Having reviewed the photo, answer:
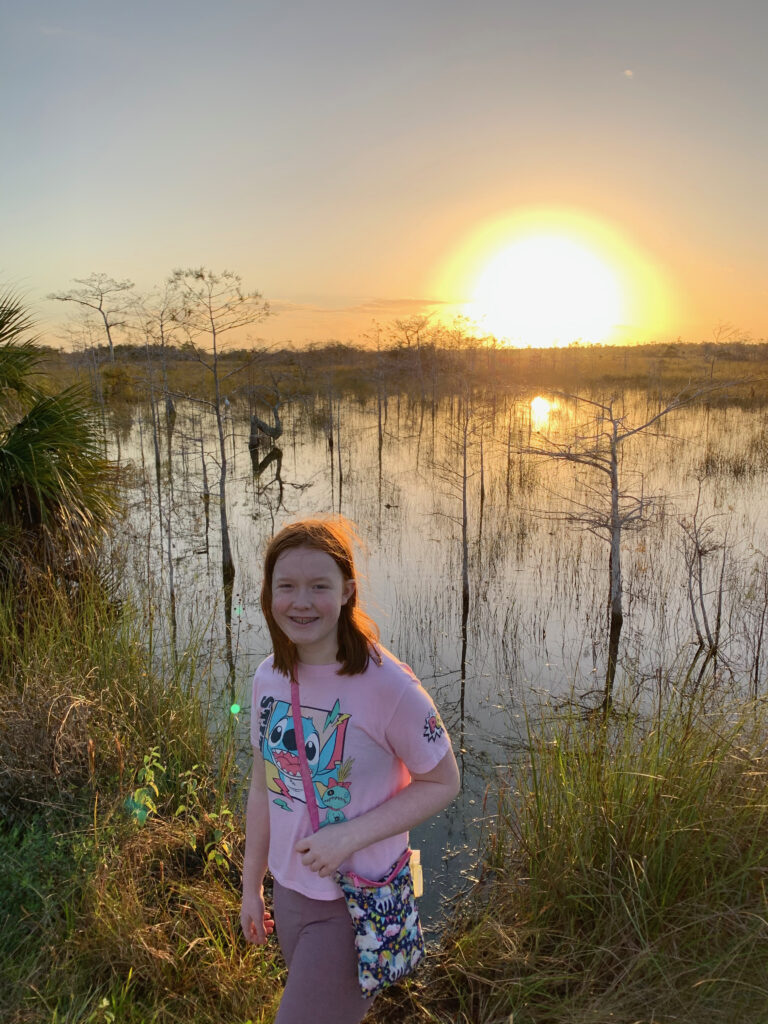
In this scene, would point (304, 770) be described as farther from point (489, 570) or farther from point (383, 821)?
point (489, 570)

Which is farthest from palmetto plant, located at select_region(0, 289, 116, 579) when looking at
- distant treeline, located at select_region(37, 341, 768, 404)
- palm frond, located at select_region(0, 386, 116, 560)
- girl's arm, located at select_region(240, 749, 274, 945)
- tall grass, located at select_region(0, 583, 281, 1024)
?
distant treeline, located at select_region(37, 341, 768, 404)

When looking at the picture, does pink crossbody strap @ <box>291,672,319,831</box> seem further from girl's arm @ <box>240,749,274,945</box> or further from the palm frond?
the palm frond

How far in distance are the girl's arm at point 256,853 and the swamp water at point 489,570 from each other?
792mm

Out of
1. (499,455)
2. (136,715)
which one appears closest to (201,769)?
(136,715)

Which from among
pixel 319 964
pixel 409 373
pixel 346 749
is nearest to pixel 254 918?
pixel 319 964

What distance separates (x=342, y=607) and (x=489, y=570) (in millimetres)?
11021

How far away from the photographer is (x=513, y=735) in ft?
24.4

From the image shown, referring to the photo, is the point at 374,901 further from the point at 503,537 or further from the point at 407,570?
the point at 503,537

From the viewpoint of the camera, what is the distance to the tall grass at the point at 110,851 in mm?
2877

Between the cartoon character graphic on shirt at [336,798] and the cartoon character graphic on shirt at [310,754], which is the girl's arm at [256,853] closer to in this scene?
the cartoon character graphic on shirt at [310,754]

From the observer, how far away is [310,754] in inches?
77.8

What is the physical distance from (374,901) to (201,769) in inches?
138

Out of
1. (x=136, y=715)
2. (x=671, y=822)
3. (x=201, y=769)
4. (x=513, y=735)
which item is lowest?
(x=513, y=735)

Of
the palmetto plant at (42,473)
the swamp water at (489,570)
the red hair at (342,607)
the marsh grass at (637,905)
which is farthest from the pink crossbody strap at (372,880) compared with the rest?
the palmetto plant at (42,473)
